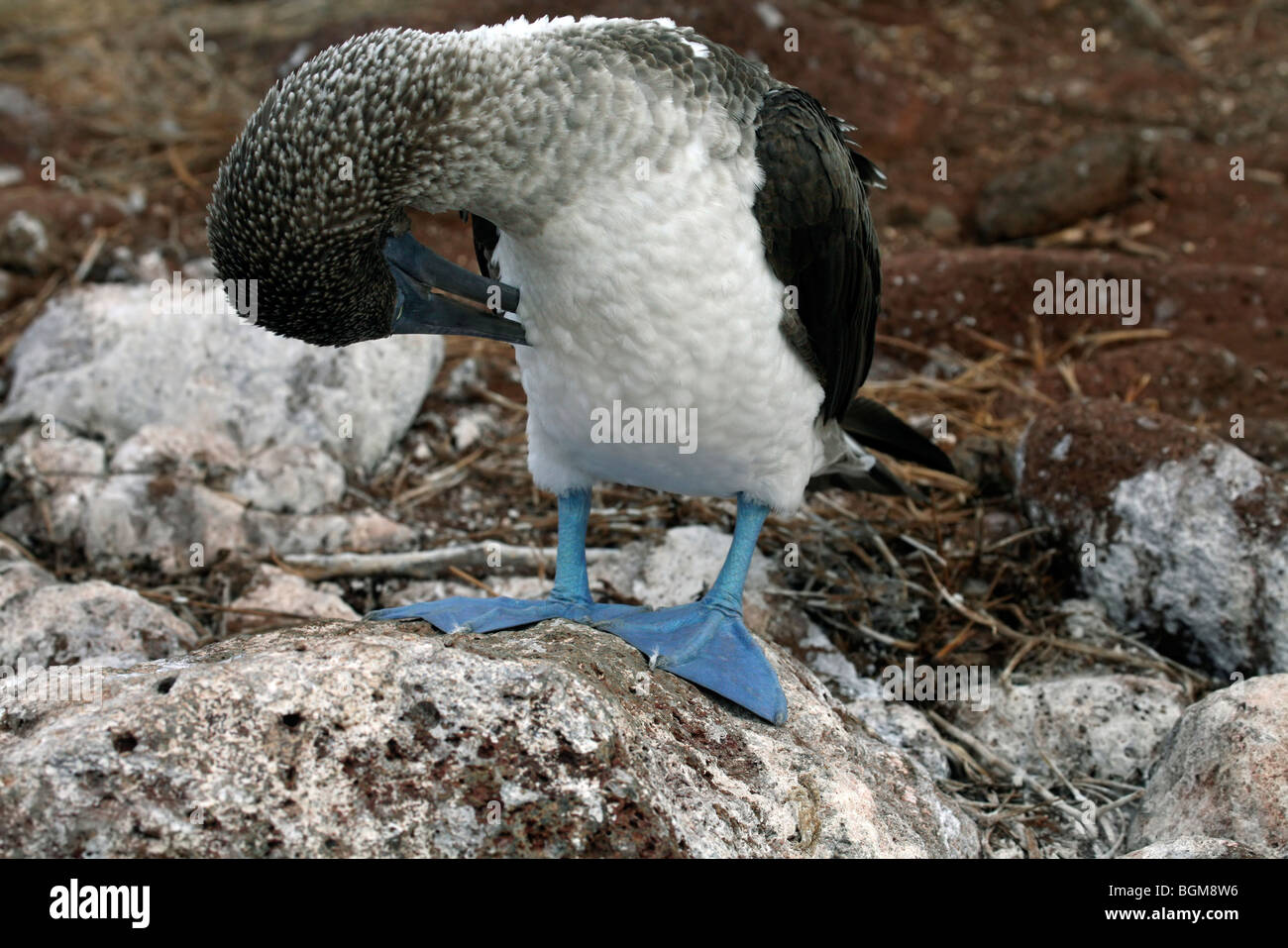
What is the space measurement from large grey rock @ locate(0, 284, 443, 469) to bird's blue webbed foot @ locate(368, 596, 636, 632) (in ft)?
5.36

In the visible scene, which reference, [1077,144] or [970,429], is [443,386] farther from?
[1077,144]

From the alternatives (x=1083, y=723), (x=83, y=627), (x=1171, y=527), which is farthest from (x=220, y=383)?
(x=1171, y=527)

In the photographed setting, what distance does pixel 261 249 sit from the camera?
2541mm

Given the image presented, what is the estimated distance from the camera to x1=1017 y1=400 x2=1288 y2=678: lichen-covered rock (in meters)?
3.83

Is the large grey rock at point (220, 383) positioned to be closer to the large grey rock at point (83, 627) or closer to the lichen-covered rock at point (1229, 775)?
the large grey rock at point (83, 627)

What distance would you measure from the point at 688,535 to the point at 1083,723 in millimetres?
1415

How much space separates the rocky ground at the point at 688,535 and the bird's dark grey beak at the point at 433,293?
700 millimetres

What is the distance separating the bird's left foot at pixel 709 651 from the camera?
114 inches

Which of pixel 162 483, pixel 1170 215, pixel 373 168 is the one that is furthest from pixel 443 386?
pixel 1170 215

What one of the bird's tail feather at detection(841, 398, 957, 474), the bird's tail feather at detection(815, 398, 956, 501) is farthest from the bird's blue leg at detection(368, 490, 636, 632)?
the bird's tail feather at detection(841, 398, 957, 474)

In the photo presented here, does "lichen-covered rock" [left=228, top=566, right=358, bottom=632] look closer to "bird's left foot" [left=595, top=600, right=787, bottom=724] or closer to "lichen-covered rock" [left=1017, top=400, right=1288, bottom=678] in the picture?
"bird's left foot" [left=595, top=600, right=787, bottom=724]

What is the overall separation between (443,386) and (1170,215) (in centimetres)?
388

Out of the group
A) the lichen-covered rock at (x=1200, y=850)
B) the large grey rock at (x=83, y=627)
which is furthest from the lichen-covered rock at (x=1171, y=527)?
the large grey rock at (x=83, y=627)

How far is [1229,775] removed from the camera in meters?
2.92
